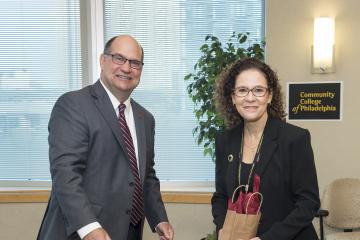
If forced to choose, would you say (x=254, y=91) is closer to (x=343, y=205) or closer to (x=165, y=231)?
(x=165, y=231)

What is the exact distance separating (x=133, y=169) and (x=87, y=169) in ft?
0.68

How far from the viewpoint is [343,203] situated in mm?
2773

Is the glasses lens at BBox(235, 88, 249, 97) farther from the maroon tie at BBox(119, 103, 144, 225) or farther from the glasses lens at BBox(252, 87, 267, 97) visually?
the maroon tie at BBox(119, 103, 144, 225)

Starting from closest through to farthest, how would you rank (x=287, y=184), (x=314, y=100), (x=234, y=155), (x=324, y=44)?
(x=287, y=184) → (x=234, y=155) → (x=324, y=44) → (x=314, y=100)

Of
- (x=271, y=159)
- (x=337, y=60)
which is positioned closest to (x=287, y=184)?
(x=271, y=159)

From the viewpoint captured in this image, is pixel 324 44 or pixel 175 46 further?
pixel 175 46

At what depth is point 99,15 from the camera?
10.6ft

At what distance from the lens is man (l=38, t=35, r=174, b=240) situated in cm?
138

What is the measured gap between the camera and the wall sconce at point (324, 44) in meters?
2.83

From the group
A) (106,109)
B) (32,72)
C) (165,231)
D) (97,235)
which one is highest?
(32,72)

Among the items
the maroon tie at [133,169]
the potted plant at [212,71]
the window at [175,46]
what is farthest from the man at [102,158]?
the window at [175,46]

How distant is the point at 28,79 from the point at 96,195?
221 cm

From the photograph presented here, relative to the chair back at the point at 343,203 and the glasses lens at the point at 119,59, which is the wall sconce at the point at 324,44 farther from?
the glasses lens at the point at 119,59

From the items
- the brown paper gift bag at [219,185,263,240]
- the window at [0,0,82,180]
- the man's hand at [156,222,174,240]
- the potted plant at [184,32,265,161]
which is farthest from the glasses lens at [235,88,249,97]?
the window at [0,0,82,180]
